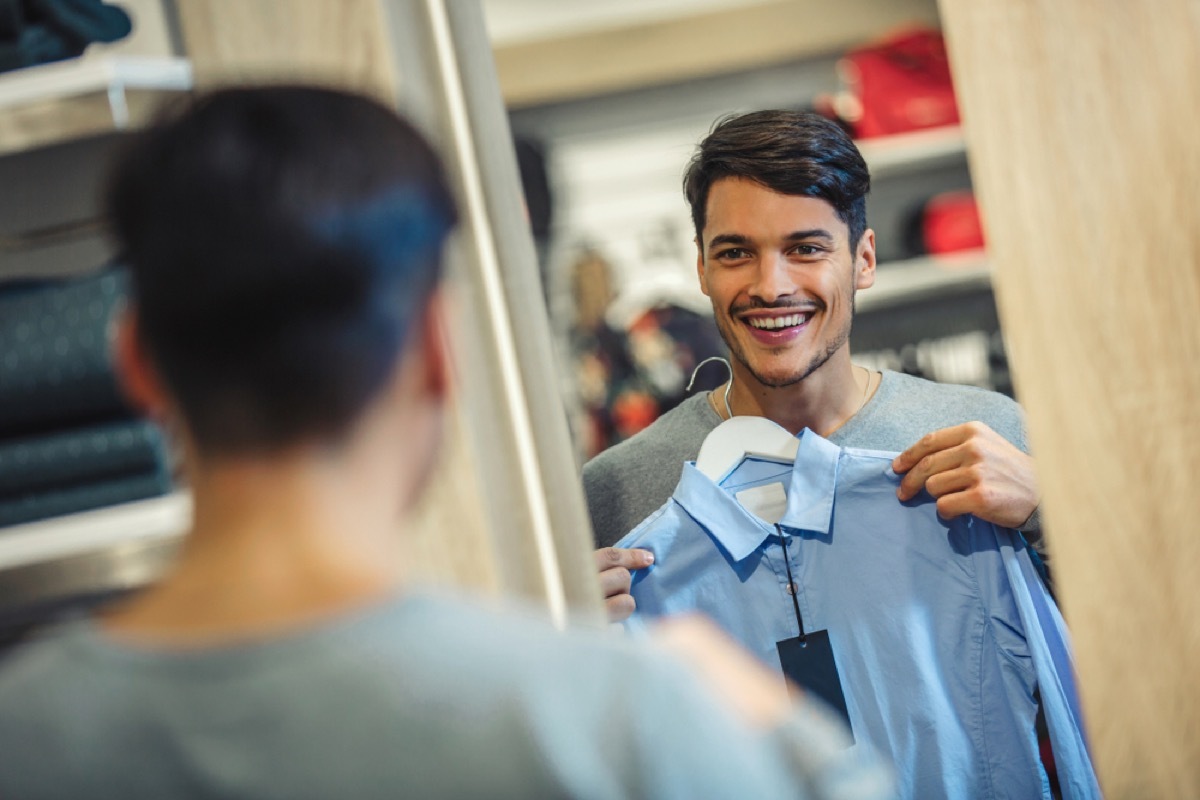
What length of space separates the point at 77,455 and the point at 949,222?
1826 millimetres

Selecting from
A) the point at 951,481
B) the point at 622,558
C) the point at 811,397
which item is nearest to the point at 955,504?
the point at 951,481

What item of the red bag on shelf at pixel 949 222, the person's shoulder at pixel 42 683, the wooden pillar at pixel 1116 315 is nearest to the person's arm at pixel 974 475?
the wooden pillar at pixel 1116 315

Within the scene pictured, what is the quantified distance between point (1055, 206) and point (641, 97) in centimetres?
219

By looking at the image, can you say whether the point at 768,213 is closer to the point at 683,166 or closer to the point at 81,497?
the point at 683,166

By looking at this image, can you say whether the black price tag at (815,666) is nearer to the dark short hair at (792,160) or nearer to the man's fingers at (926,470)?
the man's fingers at (926,470)

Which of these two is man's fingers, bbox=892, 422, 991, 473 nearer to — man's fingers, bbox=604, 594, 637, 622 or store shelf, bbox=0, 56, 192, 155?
man's fingers, bbox=604, 594, 637, 622

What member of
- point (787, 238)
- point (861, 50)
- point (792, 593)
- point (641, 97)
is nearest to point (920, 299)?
point (787, 238)

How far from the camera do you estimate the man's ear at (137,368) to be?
63 cm

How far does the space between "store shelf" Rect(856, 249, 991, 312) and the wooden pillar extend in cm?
38

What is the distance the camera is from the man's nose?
1506mm

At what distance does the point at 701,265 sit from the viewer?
1.58 meters

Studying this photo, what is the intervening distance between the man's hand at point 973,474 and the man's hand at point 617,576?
1.32 feet

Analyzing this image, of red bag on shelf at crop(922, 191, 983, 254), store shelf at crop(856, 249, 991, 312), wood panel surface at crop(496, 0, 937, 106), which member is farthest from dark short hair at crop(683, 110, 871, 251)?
wood panel surface at crop(496, 0, 937, 106)

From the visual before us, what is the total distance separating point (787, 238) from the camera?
150 centimetres
